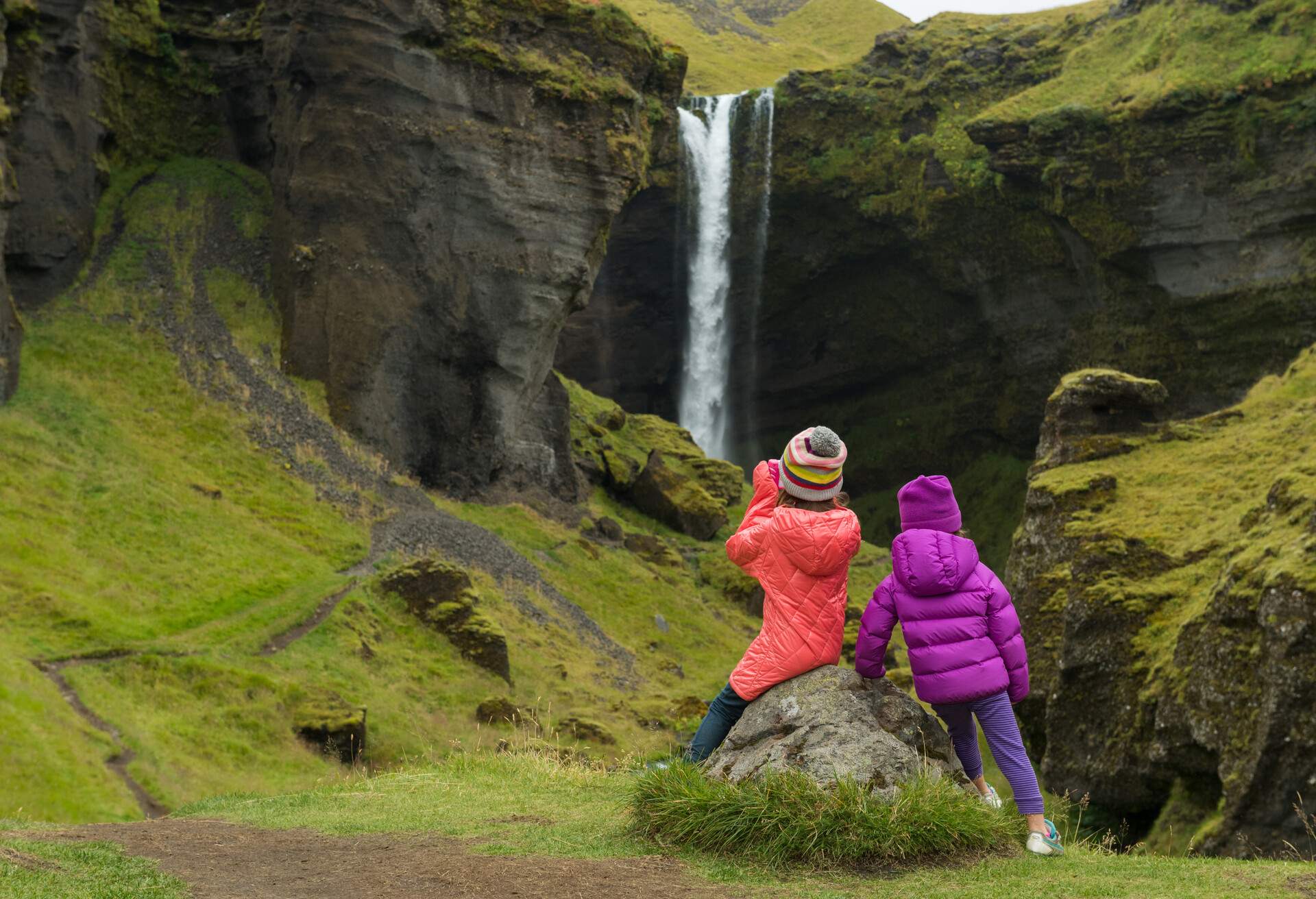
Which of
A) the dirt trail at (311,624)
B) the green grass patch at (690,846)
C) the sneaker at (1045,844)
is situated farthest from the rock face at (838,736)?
the dirt trail at (311,624)

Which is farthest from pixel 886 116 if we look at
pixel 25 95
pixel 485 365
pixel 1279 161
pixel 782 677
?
pixel 782 677

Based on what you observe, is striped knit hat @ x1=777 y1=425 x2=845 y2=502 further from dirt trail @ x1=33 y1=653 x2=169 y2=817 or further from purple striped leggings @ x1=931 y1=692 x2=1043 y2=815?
dirt trail @ x1=33 y1=653 x2=169 y2=817

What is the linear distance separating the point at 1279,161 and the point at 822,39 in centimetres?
6624

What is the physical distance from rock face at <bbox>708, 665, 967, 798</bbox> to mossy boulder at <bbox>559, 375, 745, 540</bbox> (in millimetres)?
50283

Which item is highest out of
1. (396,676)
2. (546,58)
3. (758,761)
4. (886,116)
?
(886,116)

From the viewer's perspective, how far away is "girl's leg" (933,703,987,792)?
34.2ft

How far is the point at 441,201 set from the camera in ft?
172

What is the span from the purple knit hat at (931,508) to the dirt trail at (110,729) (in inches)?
619

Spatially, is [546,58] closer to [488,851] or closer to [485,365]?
[485,365]

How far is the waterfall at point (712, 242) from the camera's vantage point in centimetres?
7444

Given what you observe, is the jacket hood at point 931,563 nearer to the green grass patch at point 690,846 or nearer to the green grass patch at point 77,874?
the green grass patch at point 690,846

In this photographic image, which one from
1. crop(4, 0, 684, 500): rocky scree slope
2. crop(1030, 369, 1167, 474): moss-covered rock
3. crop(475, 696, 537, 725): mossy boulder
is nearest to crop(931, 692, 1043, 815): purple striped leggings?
crop(1030, 369, 1167, 474): moss-covered rock

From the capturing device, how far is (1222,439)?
23062 mm

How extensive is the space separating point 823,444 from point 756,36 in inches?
4429
